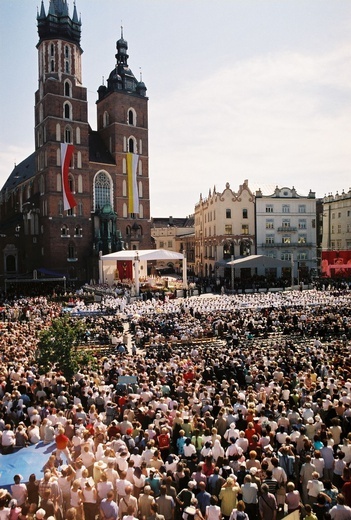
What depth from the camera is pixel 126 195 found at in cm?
6338

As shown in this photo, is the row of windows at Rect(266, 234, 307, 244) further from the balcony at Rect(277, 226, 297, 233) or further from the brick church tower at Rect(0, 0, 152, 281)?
the brick church tower at Rect(0, 0, 152, 281)

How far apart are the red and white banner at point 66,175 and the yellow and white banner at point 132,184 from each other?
925 cm

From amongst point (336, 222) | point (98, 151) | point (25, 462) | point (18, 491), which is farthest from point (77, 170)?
point (18, 491)

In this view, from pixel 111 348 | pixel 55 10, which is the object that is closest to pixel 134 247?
pixel 55 10

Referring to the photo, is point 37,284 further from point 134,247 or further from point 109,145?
point 109,145

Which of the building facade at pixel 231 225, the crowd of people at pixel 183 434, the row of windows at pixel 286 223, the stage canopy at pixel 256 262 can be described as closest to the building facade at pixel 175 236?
the building facade at pixel 231 225

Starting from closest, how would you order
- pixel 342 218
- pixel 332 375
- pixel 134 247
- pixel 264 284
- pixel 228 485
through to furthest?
pixel 228 485 < pixel 332 375 < pixel 264 284 < pixel 134 247 < pixel 342 218

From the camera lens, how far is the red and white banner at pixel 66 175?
56.5 m

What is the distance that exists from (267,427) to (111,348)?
1354cm

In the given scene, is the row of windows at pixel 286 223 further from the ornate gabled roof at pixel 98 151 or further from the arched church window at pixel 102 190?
the ornate gabled roof at pixel 98 151

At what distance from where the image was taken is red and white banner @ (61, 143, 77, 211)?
5650 centimetres

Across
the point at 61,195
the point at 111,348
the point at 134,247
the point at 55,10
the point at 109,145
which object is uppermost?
the point at 55,10

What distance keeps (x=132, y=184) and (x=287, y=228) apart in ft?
76.8

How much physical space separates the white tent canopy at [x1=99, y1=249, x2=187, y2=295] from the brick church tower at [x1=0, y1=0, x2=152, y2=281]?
6.82 feet
